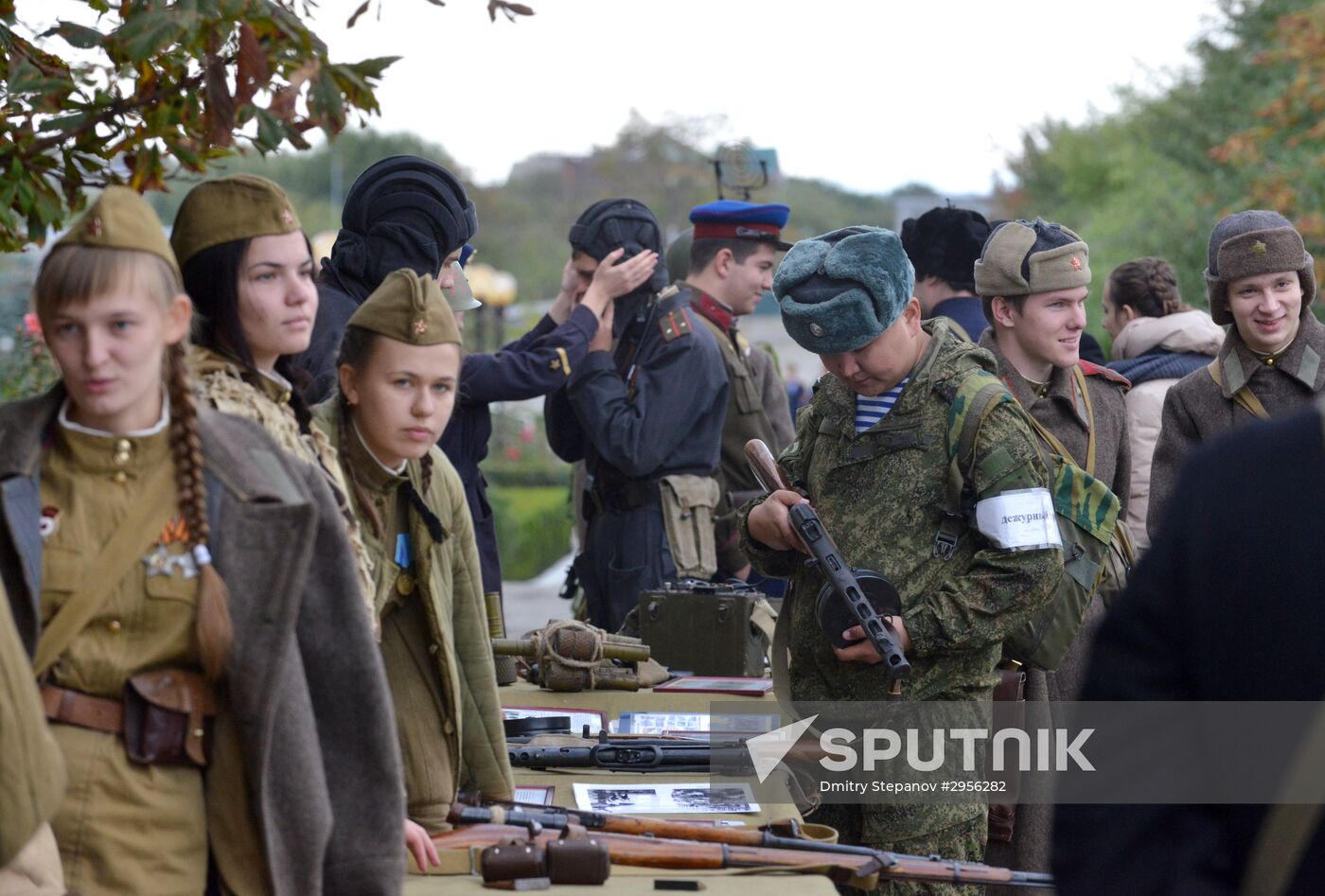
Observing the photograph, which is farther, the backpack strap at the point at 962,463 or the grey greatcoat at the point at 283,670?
the backpack strap at the point at 962,463

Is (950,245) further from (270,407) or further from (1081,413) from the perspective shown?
(270,407)

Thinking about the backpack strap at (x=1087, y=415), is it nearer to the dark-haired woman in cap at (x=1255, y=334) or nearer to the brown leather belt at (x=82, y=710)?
the dark-haired woman in cap at (x=1255, y=334)

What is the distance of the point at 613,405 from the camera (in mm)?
6414

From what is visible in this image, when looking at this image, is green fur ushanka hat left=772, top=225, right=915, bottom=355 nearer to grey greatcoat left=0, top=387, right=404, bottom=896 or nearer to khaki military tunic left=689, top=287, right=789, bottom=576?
grey greatcoat left=0, top=387, right=404, bottom=896

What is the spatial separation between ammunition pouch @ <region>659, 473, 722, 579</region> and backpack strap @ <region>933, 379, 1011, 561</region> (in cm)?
226

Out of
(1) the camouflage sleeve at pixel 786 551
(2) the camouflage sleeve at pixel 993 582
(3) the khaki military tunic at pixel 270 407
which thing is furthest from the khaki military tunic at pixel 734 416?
(3) the khaki military tunic at pixel 270 407

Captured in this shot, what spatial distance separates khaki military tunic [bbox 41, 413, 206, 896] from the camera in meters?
2.62

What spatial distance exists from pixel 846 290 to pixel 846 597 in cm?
80

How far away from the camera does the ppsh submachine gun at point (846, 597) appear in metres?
4.14

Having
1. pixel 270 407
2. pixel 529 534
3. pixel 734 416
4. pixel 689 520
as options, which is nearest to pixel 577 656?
pixel 689 520

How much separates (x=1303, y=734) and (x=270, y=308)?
2.16 metres

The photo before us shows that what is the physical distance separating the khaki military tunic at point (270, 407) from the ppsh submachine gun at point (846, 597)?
133 centimetres

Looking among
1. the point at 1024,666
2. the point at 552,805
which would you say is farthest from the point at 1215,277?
the point at 552,805

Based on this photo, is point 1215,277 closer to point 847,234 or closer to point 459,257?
point 847,234
